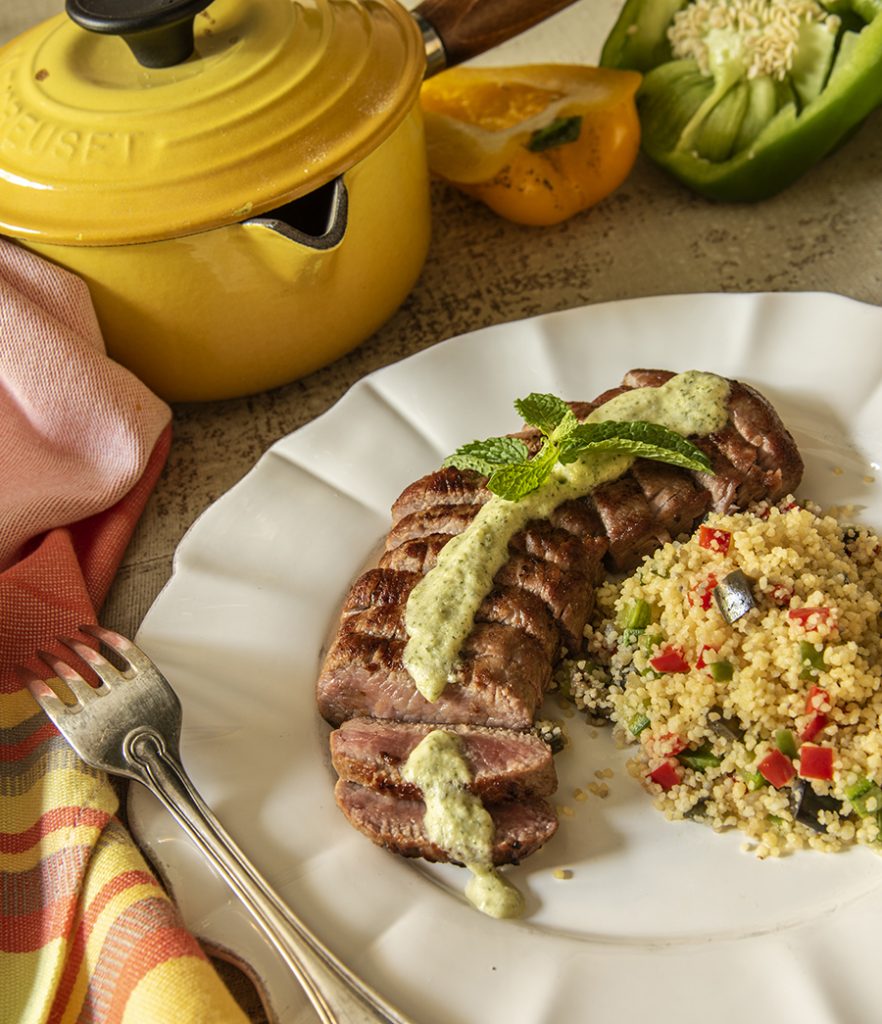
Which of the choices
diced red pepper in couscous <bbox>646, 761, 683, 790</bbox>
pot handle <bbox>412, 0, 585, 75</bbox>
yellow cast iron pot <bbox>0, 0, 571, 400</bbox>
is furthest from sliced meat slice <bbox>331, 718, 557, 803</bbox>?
pot handle <bbox>412, 0, 585, 75</bbox>

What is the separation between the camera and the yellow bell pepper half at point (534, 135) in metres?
2.85

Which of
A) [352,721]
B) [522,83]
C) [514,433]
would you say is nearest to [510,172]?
[522,83]

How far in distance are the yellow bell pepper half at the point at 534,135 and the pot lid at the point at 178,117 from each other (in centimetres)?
57

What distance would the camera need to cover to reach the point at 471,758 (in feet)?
5.58

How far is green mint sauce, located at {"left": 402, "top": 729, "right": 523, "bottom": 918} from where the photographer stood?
1.64 meters

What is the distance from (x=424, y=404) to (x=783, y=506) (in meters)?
0.81

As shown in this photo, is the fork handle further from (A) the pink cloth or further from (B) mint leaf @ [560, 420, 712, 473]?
(B) mint leaf @ [560, 420, 712, 473]

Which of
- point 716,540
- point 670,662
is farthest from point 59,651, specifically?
point 716,540

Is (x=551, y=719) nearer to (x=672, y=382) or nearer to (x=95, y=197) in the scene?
(x=672, y=382)

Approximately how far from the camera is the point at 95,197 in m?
2.13

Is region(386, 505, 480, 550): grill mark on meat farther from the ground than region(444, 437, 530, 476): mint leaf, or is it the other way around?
region(444, 437, 530, 476): mint leaf

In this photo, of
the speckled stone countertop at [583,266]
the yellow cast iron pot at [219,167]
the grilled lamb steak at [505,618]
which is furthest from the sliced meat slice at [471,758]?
the yellow cast iron pot at [219,167]

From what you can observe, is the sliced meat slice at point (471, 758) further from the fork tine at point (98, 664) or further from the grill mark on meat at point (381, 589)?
the fork tine at point (98, 664)

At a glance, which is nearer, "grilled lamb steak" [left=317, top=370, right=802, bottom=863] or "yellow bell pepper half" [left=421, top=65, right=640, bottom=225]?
"grilled lamb steak" [left=317, top=370, right=802, bottom=863]
